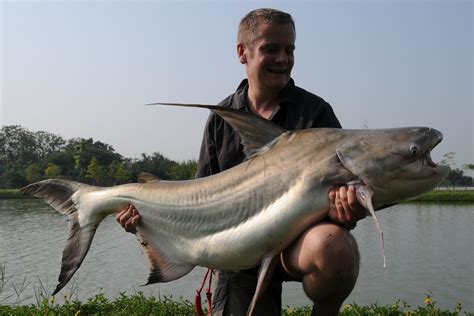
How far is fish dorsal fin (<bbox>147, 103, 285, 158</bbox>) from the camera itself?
270 centimetres

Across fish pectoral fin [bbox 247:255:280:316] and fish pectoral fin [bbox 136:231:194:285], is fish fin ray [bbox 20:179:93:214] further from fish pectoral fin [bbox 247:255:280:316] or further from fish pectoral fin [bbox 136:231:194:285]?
fish pectoral fin [bbox 247:255:280:316]

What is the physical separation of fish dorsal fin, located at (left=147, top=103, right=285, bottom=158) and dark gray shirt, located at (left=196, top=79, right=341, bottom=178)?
1.94 ft

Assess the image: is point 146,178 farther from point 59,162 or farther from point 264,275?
point 59,162

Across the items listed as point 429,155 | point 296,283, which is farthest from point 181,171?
point 429,155

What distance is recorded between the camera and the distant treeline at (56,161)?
153 feet

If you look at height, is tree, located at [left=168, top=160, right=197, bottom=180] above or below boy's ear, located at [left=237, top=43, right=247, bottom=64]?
below

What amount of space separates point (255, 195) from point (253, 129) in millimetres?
392

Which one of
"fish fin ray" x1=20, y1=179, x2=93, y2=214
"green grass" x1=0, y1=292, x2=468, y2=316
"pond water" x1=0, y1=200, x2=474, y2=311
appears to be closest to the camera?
"fish fin ray" x1=20, y1=179, x2=93, y2=214

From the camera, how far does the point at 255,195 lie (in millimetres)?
2609

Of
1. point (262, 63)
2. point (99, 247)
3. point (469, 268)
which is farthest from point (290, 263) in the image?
point (99, 247)

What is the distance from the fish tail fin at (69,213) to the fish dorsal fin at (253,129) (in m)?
1.17

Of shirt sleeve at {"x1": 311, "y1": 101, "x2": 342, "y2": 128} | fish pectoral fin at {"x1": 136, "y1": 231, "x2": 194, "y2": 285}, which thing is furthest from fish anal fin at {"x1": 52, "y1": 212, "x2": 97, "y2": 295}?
shirt sleeve at {"x1": 311, "y1": 101, "x2": 342, "y2": 128}

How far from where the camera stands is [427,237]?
17.2m

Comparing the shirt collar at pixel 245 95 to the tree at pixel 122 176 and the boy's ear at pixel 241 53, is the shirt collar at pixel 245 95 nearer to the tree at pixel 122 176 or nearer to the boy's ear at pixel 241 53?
the boy's ear at pixel 241 53
